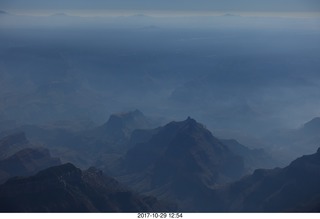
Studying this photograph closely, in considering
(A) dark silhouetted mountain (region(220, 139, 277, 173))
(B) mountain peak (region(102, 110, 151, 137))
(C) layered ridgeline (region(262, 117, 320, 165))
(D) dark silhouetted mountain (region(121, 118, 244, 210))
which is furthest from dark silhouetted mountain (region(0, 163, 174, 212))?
(B) mountain peak (region(102, 110, 151, 137))

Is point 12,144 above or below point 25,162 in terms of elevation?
above

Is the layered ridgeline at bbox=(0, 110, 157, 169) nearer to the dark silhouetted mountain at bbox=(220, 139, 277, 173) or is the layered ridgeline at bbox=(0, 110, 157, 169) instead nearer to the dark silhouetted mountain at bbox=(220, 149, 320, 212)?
the dark silhouetted mountain at bbox=(220, 139, 277, 173)

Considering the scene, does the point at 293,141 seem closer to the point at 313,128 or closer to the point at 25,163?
the point at 313,128

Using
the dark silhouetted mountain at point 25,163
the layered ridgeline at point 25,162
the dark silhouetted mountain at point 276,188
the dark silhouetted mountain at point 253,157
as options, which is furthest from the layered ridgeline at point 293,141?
the dark silhouetted mountain at point 25,163

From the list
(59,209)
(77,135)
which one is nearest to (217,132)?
(77,135)

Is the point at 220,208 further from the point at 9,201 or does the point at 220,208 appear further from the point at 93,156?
Answer: the point at 93,156

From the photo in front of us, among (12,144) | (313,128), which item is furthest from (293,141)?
(12,144)

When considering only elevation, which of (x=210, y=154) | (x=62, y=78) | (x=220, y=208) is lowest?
(x=220, y=208)

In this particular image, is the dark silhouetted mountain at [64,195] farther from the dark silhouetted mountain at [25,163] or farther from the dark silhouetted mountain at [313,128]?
the dark silhouetted mountain at [313,128]
